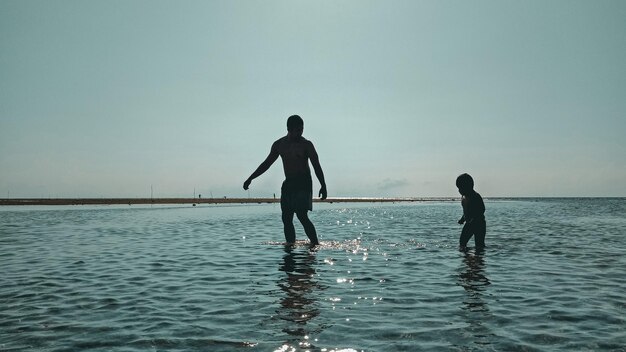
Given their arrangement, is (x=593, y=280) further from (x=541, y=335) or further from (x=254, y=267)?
(x=254, y=267)

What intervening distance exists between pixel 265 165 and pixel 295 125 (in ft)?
4.78

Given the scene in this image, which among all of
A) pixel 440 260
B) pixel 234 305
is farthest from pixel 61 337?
pixel 440 260

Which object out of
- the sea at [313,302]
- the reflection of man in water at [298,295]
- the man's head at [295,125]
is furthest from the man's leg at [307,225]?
the man's head at [295,125]

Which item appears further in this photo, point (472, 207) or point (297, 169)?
point (297, 169)

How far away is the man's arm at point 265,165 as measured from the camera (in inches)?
453

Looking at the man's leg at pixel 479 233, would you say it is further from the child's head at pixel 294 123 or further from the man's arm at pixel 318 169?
the child's head at pixel 294 123

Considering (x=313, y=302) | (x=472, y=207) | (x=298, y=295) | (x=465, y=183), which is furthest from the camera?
(x=465, y=183)

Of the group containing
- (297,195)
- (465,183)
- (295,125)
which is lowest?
(297,195)

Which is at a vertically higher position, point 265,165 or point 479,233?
point 265,165

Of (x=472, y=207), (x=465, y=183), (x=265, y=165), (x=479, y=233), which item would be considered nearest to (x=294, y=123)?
(x=265, y=165)

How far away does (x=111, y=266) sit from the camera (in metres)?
8.89

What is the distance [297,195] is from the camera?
36.5 ft

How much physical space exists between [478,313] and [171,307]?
11.9ft

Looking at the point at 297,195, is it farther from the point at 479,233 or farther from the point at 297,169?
the point at 479,233
